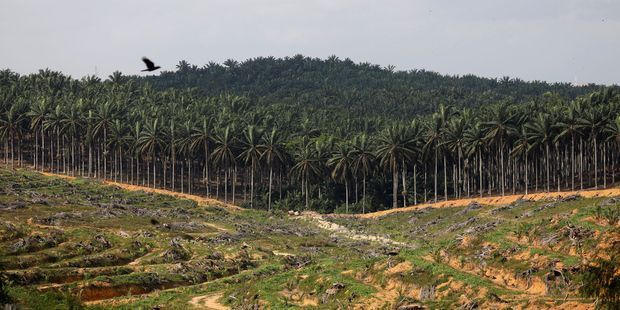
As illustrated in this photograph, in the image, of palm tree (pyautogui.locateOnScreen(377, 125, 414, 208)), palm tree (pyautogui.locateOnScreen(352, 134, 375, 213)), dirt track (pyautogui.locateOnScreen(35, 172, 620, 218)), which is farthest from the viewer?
palm tree (pyautogui.locateOnScreen(352, 134, 375, 213))

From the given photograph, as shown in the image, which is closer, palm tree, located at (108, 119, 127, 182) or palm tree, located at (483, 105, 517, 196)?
palm tree, located at (483, 105, 517, 196)

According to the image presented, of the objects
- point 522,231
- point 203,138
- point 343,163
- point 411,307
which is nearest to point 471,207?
point 343,163

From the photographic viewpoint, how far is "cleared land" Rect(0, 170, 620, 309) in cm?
5069

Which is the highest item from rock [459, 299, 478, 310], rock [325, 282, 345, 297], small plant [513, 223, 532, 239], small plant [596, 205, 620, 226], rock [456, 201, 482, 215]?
small plant [596, 205, 620, 226]

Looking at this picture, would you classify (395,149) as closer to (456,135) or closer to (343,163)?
(343,163)

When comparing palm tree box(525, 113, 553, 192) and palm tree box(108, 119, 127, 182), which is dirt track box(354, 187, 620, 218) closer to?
palm tree box(525, 113, 553, 192)

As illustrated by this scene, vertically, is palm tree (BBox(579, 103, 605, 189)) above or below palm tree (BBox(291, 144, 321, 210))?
above

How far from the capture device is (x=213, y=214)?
375 ft

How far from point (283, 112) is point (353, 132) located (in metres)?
20.9

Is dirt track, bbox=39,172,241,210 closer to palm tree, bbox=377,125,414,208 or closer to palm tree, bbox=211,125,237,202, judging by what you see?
palm tree, bbox=211,125,237,202

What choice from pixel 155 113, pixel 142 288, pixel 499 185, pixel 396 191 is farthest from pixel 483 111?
pixel 142 288

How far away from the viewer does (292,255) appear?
8181 cm

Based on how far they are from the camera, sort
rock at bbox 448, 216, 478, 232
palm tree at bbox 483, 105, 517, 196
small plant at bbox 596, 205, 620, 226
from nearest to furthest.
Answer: small plant at bbox 596, 205, 620, 226 → rock at bbox 448, 216, 478, 232 → palm tree at bbox 483, 105, 517, 196

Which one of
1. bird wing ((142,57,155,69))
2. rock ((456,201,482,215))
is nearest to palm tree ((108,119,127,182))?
rock ((456,201,482,215))
